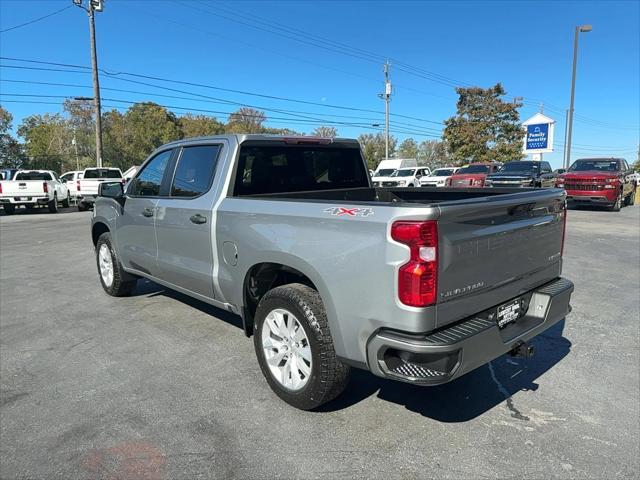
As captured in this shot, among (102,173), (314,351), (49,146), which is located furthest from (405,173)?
(49,146)

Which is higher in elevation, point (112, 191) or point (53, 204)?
point (112, 191)

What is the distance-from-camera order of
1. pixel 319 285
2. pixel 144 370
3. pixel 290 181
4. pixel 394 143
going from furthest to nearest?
pixel 394 143 → pixel 290 181 → pixel 144 370 → pixel 319 285

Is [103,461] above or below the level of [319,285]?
below

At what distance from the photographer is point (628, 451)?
2805mm

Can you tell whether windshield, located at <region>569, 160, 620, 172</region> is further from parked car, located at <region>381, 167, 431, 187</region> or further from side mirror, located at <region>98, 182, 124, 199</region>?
side mirror, located at <region>98, 182, 124, 199</region>

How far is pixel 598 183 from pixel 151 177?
17.0 m

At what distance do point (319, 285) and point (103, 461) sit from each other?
164 cm

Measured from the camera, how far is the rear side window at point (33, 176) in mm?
20469

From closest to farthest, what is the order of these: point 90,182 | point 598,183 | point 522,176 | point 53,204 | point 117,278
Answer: point 117,278, point 598,183, point 522,176, point 53,204, point 90,182

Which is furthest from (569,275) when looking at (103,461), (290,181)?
(103,461)

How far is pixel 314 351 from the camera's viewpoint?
303 centimetres

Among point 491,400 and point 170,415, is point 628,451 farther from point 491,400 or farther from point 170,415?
point 170,415

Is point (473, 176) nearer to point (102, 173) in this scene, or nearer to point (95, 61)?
point (102, 173)

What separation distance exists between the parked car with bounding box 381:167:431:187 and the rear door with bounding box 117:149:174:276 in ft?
75.3
